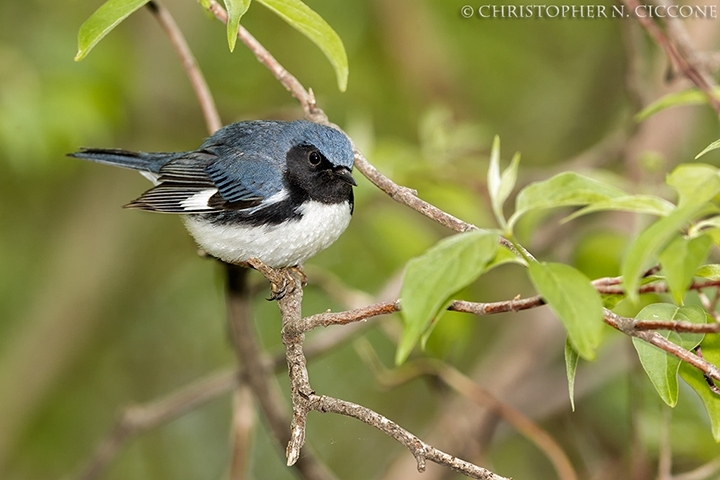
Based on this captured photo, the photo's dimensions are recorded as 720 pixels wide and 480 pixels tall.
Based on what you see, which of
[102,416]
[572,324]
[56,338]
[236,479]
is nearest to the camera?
[572,324]

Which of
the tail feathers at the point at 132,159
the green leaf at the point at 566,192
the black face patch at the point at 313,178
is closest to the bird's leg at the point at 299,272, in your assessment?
the black face patch at the point at 313,178

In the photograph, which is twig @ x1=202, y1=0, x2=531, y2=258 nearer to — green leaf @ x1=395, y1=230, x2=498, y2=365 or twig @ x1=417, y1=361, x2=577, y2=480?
green leaf @ x1=395, y1=230, x2=498, y2=365

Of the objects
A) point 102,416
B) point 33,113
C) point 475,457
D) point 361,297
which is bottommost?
point 102,416

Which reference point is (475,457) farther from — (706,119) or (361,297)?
(706,119)

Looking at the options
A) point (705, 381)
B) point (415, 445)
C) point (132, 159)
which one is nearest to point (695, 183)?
point (705, 381)

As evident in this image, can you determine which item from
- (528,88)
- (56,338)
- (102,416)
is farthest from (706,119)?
(102,416)

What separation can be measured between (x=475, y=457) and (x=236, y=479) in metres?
1.41

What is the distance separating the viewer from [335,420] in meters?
6.36

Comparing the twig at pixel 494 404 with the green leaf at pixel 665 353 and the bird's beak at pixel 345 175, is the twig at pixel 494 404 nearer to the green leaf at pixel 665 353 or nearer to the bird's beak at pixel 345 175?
the bird's beak at pixel 345 175

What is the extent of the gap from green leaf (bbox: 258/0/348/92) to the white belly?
1.05m

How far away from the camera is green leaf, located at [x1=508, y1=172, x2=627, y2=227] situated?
1509 millimetres

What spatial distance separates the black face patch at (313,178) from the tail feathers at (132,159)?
783 mm

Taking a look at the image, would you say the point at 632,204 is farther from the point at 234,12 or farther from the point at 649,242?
the point at 234,12

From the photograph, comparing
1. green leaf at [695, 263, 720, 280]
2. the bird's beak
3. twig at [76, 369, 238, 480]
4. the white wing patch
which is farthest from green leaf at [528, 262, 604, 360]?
twig at [76, 369, 238, 480]
